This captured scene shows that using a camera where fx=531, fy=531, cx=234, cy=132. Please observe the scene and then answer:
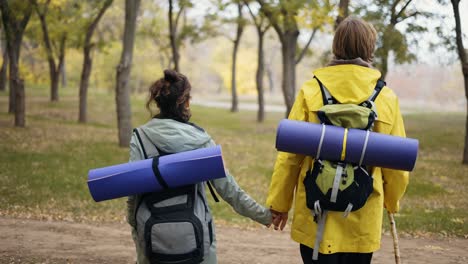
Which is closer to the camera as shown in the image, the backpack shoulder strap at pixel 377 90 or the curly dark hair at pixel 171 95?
the backpack shoulder strap at pixel 377 90

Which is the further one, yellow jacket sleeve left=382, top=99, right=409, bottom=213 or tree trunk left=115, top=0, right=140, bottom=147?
tree trunk left=115, top=0, right=140, bottom=147

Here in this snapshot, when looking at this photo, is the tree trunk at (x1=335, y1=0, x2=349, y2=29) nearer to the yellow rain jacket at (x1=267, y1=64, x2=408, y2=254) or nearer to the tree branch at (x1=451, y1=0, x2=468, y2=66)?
the tree branch at (x1=451, y1=0, x2=468, y2=66)

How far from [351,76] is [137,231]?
5.30ft

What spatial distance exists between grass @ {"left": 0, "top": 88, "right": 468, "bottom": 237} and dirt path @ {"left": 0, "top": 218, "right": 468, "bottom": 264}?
96cm

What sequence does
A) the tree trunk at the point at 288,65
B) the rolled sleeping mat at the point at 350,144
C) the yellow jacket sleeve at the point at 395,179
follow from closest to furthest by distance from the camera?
the rolled sleeping mat at the point at 350,144
the yellow jacket sleeve at the point at 395,179
the tree trunk at the point at 288,65

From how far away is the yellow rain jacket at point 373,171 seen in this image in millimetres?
3135

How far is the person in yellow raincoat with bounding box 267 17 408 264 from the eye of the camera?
3.14m

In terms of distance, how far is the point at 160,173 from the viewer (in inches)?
121

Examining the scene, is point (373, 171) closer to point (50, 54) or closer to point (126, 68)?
point (126, 68)

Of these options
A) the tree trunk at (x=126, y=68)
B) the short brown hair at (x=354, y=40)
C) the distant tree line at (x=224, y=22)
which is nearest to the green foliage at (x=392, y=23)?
the distant tree line at (x=224, y=22)

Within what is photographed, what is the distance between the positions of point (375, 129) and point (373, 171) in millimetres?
252

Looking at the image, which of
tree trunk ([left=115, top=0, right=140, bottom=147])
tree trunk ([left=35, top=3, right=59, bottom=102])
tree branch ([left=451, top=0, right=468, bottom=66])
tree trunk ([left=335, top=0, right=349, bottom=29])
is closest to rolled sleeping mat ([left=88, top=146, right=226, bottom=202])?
tree trunk ([left=335, top=0, right=349, bottom=29])

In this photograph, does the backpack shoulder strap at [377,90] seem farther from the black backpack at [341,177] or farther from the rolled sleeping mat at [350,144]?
the rolled sleeping mat at [350,144]

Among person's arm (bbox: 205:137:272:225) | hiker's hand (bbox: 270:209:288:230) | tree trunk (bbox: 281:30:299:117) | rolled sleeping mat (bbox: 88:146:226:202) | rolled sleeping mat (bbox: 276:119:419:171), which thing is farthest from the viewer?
tree trunk (bbox: 281:30:299:117)
